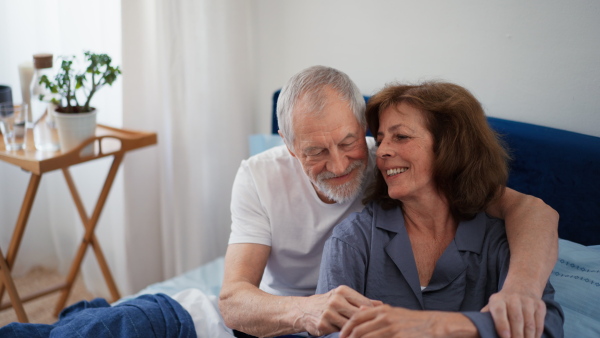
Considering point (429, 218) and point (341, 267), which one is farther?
point (429, 218)

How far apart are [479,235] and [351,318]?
479 mm

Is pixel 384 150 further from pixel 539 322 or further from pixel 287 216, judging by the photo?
pixel 539 322

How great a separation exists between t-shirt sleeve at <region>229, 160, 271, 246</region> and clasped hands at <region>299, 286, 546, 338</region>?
470 mm

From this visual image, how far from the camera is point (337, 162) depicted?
165cm

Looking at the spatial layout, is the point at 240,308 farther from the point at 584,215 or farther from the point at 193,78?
the point at 193,78

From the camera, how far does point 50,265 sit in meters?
3.08

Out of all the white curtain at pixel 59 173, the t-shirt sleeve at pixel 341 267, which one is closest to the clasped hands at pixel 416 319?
the t-shirt sleeve at pixel 341 267

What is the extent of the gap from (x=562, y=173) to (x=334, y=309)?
A: 88 cm

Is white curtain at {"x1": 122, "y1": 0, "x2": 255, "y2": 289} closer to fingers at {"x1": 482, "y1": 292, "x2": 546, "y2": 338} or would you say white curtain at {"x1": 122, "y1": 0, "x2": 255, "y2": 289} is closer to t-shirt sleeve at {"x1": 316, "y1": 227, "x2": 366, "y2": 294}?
t-shirt sleeve at {"x1": 316, "y1": 227, "x2": 366, "y2": 294}

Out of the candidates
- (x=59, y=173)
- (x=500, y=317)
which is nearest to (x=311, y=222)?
(x=500, y=317)

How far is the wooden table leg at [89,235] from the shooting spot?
2.48m

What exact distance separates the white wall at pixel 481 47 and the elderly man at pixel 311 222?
42 cm

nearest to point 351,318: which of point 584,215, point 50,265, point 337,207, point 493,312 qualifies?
point 493,312

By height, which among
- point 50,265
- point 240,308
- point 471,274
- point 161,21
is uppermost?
point 161,21
